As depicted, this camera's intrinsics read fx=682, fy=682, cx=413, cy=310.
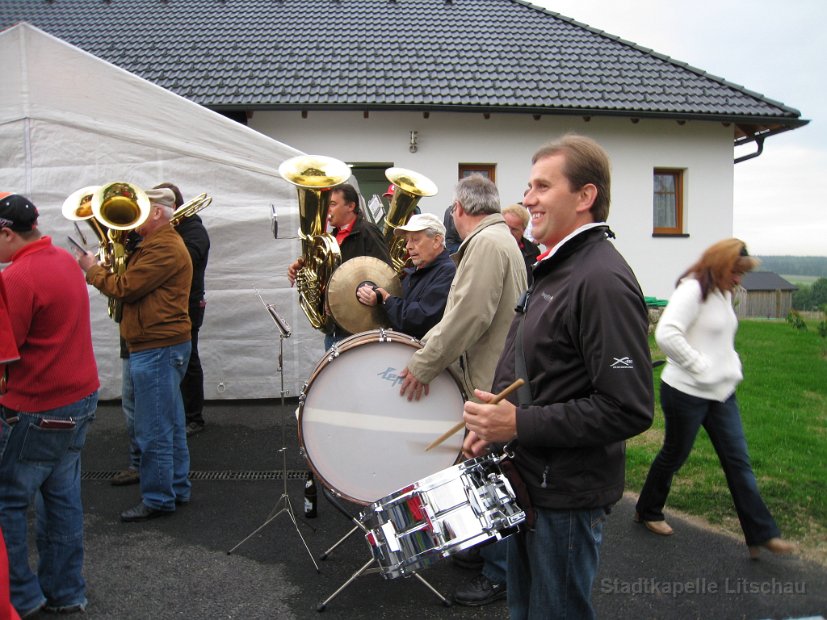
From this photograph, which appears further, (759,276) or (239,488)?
(759,276)

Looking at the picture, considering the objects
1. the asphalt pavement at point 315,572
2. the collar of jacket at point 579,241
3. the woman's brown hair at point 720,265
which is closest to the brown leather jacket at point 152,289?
the asphalt pavement at point 315,572

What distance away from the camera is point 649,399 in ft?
5.88

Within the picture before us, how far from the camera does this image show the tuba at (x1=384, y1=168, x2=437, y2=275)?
195 inches

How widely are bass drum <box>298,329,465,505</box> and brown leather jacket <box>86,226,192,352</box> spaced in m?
1.52

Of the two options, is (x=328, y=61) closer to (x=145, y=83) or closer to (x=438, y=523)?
(x=145, y=83)

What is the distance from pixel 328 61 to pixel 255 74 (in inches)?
54.9

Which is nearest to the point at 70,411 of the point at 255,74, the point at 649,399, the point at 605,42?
the point at 649,399

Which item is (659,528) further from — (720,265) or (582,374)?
(582,374)

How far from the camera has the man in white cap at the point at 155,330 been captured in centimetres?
414

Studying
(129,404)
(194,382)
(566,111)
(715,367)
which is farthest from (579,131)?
(129,404)

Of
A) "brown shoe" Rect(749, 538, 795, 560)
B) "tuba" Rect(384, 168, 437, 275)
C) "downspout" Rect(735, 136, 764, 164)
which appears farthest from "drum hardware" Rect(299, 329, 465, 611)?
"downspout" Rect(735, 136, 764, 164)

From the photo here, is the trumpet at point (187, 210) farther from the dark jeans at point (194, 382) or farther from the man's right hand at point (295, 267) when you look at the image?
the man's right hand at point (295, 267)

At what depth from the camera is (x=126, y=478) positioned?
498cm

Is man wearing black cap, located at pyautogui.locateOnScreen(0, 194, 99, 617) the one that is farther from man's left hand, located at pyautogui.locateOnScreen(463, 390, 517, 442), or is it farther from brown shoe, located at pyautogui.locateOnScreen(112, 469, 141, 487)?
man's left hand, located at pyautogui.locateOnScreen(463, 390, 517, 442)
